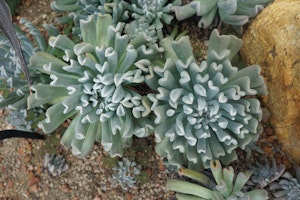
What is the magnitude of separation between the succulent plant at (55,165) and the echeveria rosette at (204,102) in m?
0.58

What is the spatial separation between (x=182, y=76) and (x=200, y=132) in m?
0.24

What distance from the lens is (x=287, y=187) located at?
5.82ft

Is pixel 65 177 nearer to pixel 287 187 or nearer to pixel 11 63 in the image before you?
pixel 11 63

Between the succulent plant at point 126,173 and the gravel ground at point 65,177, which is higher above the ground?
the succulent plant at point 126,173

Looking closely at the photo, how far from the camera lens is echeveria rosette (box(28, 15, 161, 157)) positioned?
1.54 meters

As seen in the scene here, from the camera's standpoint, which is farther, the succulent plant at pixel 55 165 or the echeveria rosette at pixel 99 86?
the succulent plant at pixel 55 165

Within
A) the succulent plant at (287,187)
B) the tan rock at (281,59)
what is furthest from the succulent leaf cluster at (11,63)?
the succulent plant at (287,187)

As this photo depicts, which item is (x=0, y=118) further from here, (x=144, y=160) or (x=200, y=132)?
(x=200, y=132)

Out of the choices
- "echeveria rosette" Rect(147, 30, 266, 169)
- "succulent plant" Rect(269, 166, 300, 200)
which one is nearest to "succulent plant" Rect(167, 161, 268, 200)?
"echeveria rosette" Rect(147, 30, 266, 169)

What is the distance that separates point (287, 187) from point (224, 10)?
819mm

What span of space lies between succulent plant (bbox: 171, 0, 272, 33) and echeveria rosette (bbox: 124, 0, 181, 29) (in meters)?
0.05

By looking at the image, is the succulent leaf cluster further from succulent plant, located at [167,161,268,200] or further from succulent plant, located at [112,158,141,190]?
succulent plant, located at [167,161,268,200]

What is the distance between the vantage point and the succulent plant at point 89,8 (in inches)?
72.9

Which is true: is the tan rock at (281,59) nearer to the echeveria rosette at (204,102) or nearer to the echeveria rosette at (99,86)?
the echeveria rosette at (204,102)
